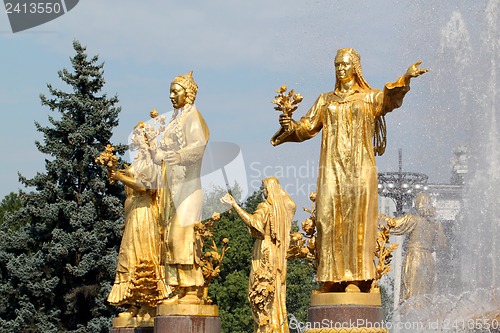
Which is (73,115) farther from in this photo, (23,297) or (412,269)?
(412,269)

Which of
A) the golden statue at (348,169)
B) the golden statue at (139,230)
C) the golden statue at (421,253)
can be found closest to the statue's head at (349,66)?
the golden statue at (348,169)

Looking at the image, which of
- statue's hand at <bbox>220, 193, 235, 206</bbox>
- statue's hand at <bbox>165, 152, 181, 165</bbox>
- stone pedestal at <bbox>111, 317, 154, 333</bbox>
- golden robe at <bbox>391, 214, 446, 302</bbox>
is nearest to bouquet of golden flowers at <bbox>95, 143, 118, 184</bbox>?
stone pedestal at <bbox>111, 317, 154, 333</bbox>

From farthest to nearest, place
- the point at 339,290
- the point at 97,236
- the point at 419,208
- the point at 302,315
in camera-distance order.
Result: the point at 302,315, the point at 97,236, the point at 419,208, the point at 339,290

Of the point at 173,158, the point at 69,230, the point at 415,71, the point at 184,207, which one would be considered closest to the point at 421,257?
the point at 184,207

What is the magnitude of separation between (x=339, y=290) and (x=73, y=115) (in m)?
18.1

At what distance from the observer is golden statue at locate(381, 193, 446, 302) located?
18547 mm

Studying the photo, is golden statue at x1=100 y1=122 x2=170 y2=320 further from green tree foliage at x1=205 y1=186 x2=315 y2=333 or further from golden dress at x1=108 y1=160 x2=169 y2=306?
green tree foliage at x1=205 y1=186 x2=315 y2=333

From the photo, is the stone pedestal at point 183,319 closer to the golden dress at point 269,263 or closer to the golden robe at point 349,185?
the golden dress at point 269,263

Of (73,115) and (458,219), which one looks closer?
(458,219)

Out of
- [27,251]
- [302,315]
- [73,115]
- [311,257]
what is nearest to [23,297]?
[27,251]

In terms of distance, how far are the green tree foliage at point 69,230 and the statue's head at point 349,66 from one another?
16131 mm

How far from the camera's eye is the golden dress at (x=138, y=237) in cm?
1691

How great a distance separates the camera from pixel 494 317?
39.2ft

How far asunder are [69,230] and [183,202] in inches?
540
